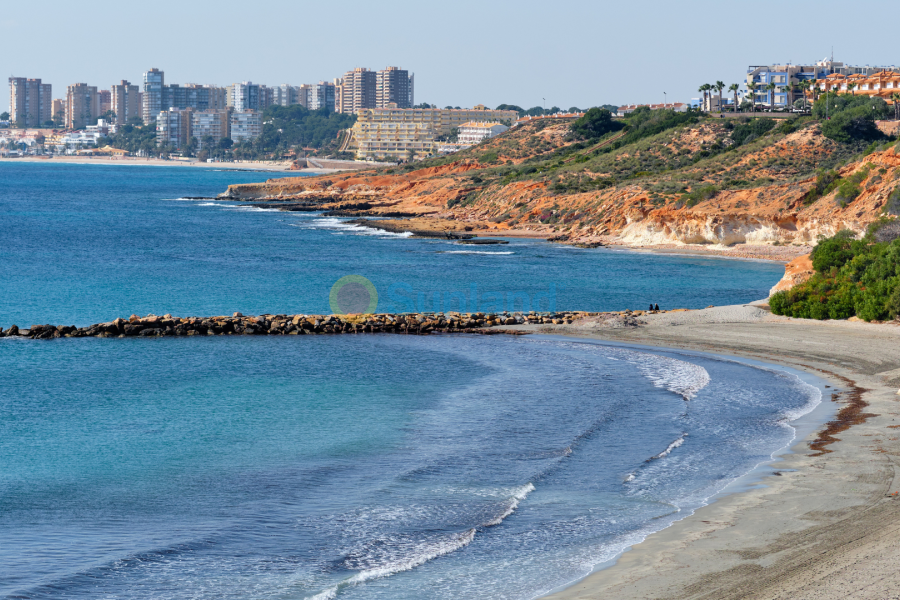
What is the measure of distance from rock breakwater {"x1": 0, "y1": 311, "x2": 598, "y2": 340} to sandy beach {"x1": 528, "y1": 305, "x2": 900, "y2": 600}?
16947mm

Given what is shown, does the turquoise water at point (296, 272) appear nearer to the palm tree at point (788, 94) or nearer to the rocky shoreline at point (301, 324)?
the rocky shoreline at point (301, 324)

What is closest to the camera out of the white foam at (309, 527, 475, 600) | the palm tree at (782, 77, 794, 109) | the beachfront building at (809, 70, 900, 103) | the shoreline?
the white foam at (309, 527, 475, 600)

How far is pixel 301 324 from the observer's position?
39312mm

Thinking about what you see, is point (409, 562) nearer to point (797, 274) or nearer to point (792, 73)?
point (797, 274)

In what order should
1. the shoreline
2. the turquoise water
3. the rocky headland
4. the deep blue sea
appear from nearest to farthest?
the deep blue sea, the turquoise water, the shoreline, the rocky headland

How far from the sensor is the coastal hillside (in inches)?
2712

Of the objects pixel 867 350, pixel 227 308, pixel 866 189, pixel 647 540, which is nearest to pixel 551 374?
pixel 867 350

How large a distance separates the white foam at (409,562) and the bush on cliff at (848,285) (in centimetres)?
2613

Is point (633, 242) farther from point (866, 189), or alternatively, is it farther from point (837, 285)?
point (837, 285)

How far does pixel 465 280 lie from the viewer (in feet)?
187

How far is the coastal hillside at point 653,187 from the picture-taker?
226 feet

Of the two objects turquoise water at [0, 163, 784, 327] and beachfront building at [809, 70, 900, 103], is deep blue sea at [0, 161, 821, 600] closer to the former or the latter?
turquoise water at [0, 163, 784, 327]

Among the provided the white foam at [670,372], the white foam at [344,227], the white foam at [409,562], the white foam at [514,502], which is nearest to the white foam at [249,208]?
the white foam at [344,227]

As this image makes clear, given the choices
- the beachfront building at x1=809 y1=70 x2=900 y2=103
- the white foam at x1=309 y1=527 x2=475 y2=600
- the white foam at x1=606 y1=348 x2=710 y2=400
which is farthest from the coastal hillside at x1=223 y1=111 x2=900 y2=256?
the white foam at x1=309 y1=527 x2=475 y2=600
